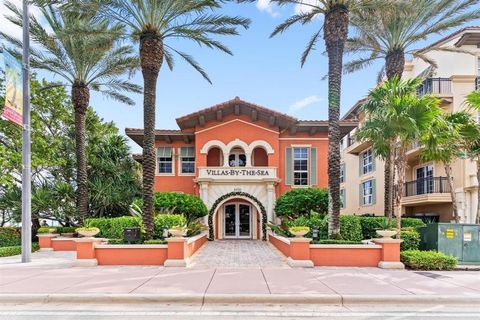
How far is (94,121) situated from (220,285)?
21.8 meters

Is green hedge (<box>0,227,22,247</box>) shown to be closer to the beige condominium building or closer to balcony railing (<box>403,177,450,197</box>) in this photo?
the beige condominium building

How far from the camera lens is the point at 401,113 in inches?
504

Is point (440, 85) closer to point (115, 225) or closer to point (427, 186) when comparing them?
point (427, 186)

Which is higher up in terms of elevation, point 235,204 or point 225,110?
point 225,110

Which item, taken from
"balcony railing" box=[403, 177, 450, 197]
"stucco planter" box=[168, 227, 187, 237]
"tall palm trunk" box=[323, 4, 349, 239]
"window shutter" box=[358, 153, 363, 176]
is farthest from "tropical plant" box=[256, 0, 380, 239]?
"window shutter" box=[358, 153, 363, 176]

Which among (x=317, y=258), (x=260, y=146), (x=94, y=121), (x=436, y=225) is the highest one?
(x=94, y=121)

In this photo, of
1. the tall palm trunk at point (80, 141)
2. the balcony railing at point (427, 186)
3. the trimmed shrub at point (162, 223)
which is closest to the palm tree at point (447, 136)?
the balcony railing at point (427, 186)

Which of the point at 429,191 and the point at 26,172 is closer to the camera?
the point at 26,172

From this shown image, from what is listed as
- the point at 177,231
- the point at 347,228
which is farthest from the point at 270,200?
the point at 177,231

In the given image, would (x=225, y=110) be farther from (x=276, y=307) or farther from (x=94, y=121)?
(x=276, y=307)

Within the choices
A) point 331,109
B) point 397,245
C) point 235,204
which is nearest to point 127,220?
point 235,204

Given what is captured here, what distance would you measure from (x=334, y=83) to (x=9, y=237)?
1938cm

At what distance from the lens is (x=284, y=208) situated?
2000 cm

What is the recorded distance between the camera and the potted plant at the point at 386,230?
12.5 m
